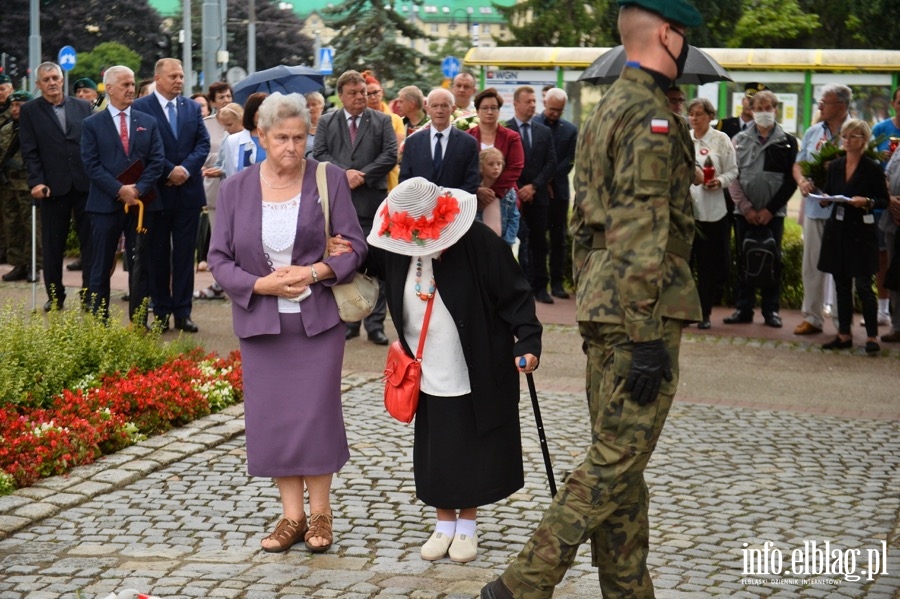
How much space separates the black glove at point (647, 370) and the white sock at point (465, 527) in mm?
1689

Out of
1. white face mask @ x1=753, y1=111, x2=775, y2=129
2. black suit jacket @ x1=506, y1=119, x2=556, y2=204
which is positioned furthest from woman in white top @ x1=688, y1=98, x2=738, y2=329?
black suit jacket @ x1=506, y1=119, x2=556, y2=204

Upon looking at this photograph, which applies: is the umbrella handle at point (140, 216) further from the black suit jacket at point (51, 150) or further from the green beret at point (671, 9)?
the green beret at point (671, 9)

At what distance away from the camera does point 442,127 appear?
11797mm

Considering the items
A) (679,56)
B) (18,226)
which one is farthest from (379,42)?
(679,56)

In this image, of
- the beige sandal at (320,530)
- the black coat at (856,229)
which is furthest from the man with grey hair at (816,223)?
the beige sandal at (320,530)

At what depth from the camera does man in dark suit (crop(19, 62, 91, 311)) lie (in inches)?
521

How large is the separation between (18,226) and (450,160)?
6908 mm

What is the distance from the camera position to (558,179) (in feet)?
49.0

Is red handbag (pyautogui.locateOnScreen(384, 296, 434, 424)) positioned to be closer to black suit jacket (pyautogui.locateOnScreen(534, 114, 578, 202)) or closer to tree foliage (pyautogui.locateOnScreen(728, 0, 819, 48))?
black suit jacket (pyautogui.locateOnScreen(534, 114, 578, 202))

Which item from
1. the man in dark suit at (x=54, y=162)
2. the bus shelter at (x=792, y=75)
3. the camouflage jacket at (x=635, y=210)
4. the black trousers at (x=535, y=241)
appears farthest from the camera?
the bus shelter at (x=792, y=75)

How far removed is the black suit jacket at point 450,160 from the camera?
11.7 meters

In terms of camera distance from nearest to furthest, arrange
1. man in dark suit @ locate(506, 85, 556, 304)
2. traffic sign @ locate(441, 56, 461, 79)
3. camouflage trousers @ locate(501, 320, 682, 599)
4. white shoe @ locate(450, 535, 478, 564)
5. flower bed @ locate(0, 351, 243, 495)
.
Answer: camouflage trousers @ locate(501, 320, 682, 599) → white shoe @ locate(450, 535, 478, 564) → flower bed @ locate(0, 351, 243, 495) → man in dark suit @ locate(506, 85, 556, 304) → traffic sign @ locate(441, 56, 461, 79)

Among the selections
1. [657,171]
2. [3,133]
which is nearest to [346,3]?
[3,133]

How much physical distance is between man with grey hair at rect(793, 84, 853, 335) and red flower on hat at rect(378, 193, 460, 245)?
24.4ft
